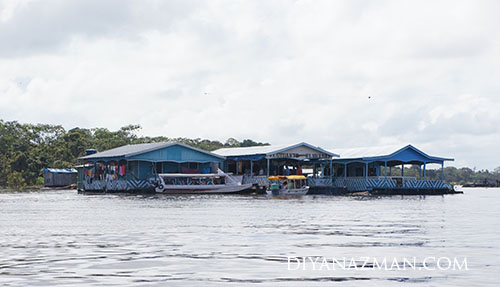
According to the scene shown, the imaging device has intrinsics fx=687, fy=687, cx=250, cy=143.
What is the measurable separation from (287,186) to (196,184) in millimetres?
9635

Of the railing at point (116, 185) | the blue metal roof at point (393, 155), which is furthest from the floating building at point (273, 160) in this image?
the railing at point (116, 185)

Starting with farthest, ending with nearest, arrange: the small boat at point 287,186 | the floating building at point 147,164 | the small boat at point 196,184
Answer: the floating building at point 147,164 < the small boat at point 196,184 < the small boat at point 287,186

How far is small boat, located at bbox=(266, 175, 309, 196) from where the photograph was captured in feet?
197

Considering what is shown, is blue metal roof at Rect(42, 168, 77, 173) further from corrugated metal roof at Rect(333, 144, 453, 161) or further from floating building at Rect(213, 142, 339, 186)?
corrugated metal roof at Rect(333, 144, 453, 161)

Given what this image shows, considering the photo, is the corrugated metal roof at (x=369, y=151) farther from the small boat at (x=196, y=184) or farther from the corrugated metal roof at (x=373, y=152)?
the small boat at (x=196, y=184)

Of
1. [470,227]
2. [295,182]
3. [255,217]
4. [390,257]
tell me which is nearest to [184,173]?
[295,182]

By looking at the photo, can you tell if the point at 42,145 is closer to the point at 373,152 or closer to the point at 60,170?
the point at 60,170

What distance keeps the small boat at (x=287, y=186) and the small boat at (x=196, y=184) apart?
302 centimetres

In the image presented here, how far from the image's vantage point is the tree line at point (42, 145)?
334 ft

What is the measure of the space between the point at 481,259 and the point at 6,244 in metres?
12.3

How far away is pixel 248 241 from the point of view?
1956 centimetres

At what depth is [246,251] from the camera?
17078 mm

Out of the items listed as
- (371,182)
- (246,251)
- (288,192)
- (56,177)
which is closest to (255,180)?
(288,192)

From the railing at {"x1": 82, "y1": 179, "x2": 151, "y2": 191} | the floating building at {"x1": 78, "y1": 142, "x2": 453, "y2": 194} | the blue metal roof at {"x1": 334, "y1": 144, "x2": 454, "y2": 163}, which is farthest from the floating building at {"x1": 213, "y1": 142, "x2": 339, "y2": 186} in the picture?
the railing at {"x1": 82, "y1": 179, "x2": 151, "y2": 191}
